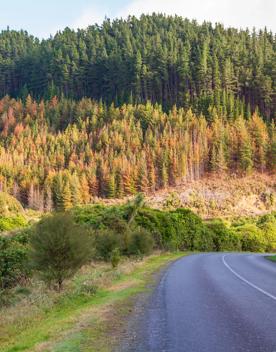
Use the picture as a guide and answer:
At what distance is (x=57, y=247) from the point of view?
2105cm

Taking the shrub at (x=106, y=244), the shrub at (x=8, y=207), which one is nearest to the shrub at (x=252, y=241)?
the shrub at (x=8, y=207)

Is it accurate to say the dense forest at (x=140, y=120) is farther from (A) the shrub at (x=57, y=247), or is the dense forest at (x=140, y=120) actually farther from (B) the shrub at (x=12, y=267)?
(A) the shrub at (x=57, y=247)

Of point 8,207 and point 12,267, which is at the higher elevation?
point 8,207

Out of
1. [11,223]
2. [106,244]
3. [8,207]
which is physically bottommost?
[106,244]

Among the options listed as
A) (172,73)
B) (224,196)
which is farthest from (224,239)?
(172,73)

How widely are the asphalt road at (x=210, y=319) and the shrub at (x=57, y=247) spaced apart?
16.1 ft

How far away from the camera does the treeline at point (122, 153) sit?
104m

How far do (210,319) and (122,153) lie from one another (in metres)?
104

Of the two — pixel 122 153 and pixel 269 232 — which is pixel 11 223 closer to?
pixel 269 232

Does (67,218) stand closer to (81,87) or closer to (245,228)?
(245,228)

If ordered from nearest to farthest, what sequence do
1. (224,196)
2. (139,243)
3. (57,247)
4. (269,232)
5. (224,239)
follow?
(57,247) → (139,243) → (224,239) → (269,232) → (224,196)

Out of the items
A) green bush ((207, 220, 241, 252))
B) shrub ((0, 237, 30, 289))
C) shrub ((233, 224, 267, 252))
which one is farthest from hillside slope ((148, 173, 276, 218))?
shrub ((0, 237, 30, 289))

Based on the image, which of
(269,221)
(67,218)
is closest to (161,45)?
(269,221)

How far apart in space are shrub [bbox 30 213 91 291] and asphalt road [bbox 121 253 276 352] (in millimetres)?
4900
